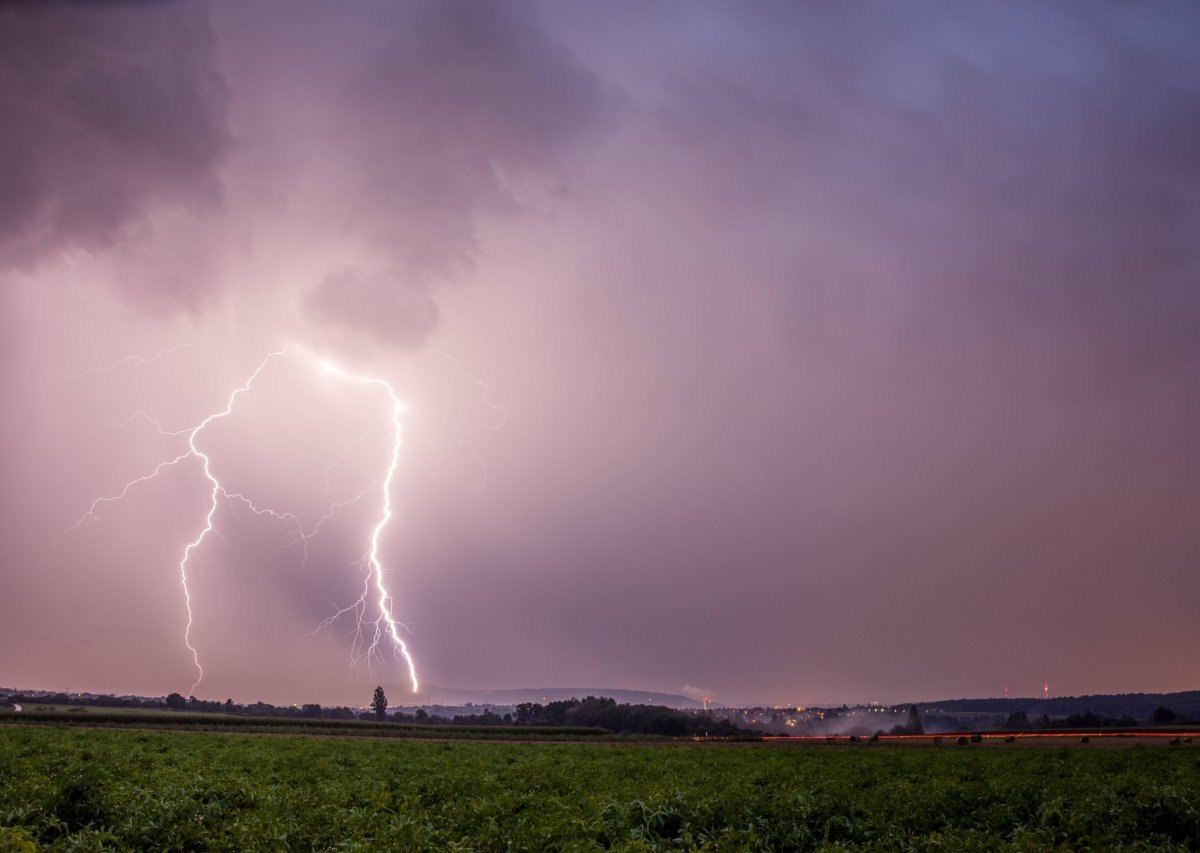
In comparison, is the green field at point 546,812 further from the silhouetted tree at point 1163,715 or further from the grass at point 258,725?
the silhouetted tree at point 1163,715

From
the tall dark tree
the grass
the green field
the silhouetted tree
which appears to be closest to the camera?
the green field

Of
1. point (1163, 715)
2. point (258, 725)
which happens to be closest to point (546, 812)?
point (258, 725)

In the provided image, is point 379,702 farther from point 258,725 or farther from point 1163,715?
point 1163,715

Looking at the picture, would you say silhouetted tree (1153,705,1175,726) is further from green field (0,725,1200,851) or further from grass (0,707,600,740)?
green field (0,725,1200,851)

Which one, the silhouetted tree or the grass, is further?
the silhouetted tree

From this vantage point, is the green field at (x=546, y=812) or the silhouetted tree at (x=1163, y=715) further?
the silhouetted tree at (x=1163, y=715)

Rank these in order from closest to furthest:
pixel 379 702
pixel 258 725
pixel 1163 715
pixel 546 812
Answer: pixel 546 812 < pixel 258 725 < pixel 1163 715 < pixel 379 702

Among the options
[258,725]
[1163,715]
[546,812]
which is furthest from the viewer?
[1163,715]

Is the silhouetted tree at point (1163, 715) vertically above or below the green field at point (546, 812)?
below

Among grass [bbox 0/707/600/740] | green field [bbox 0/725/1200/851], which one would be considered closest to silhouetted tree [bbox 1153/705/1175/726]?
grass [bbox 0/707/600/740]

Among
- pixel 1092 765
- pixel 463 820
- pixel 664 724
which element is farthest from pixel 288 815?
pixel 664 724

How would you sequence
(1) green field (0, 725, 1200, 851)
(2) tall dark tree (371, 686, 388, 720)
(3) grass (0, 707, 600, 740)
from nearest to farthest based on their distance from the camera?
(1) green field (0, 725, 1200, 851), (3) grass (0, 707, 600, 740), (2) tall dark tree (371, 686, 388, 720)

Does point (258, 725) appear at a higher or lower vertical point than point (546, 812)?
lower

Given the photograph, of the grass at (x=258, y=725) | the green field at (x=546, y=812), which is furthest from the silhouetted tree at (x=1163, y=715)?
the green field at (x=546, y=812)
